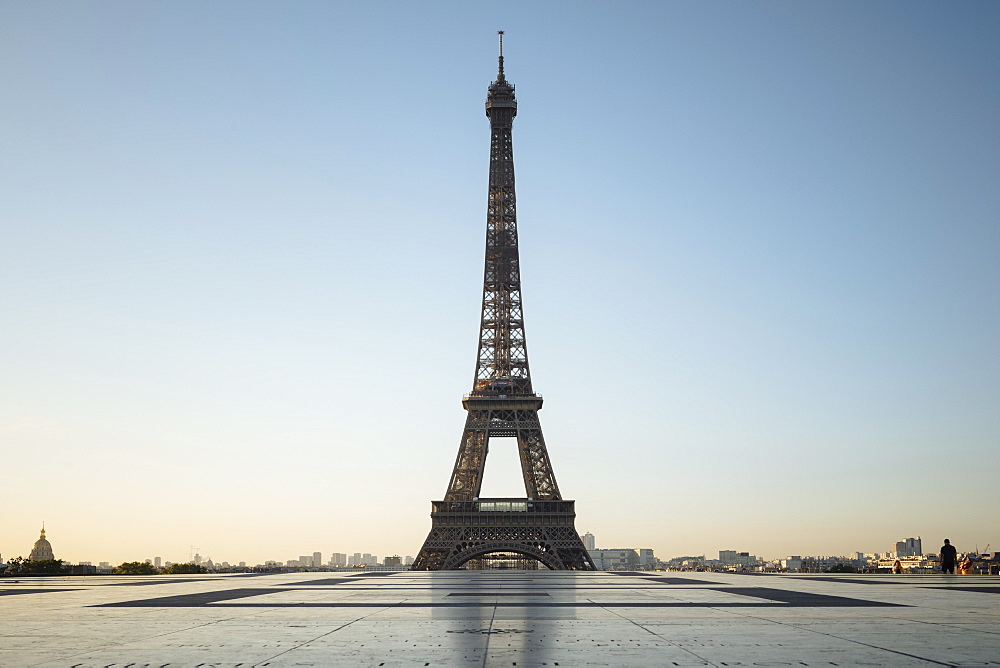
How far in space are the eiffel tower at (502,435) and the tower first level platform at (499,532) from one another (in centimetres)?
10

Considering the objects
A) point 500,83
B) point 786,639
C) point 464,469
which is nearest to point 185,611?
point 786,639

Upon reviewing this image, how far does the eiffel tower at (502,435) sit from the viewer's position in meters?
84.3

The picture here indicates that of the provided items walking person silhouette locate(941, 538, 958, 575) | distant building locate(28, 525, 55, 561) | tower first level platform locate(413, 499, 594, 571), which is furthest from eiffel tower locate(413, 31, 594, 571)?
distant building locate(28, 525, 55, 561)

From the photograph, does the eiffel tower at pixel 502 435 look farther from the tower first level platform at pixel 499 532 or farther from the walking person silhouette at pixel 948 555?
the walking person silhouette at pixel 948 555

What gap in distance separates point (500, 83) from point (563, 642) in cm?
10344

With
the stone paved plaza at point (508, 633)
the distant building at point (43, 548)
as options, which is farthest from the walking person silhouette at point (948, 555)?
the distant building at point (43, 548)

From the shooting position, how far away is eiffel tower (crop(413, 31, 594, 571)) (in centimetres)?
8431

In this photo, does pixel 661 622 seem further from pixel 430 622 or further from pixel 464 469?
pixel 464 469

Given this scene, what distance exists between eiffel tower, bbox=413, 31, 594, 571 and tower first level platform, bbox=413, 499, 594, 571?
101 mm

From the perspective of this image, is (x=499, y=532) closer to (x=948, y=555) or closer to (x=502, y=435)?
(x=502, y=435)

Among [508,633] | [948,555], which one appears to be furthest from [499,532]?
[508,633]

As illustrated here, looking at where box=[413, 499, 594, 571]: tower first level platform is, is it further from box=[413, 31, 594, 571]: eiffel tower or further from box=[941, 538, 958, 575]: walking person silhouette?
box=[941, 538, 958, 575]: walking person silhouette

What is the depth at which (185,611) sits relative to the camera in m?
15.1

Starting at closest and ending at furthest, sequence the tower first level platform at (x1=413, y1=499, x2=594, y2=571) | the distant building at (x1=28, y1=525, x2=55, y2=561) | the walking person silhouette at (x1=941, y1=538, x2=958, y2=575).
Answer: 1. the walking person silhouette at (x1=941, y1=538, x2=958, y2=575)
2. the tower first level platform at (x1=413, y1=499, x2=594, y2=571)
3. the distant building at (x1=28, y1=525, x2=55, y2=561)
